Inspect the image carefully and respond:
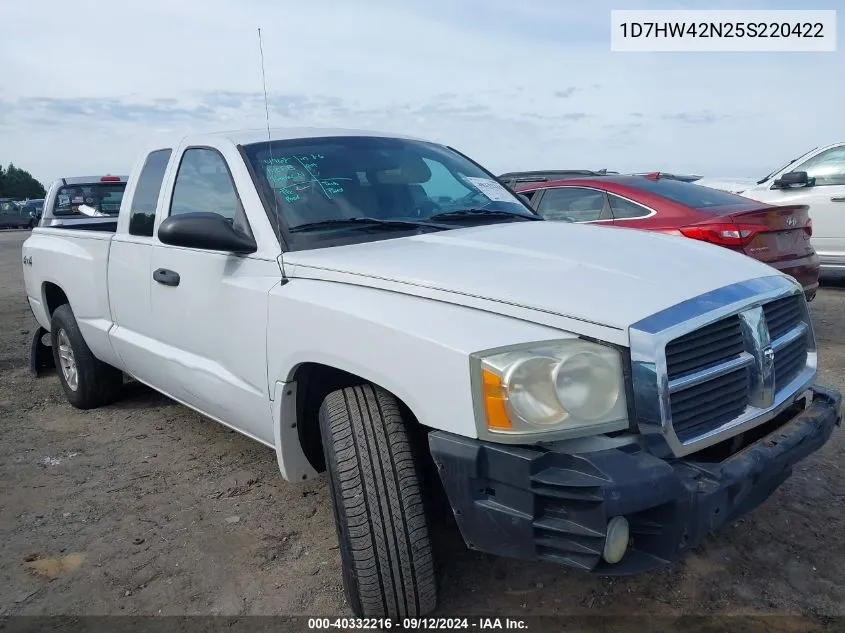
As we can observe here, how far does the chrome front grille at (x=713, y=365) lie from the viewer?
1979 millimetres

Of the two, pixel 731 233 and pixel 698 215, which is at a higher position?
pixel 698 215

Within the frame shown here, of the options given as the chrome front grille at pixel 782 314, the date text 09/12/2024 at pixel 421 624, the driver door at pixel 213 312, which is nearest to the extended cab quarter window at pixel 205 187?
the driver door at pixel 213 312

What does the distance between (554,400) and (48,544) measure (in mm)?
2434

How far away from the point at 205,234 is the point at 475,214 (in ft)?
3.97

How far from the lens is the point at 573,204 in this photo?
6.63 m

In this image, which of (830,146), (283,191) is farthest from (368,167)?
(830,146)

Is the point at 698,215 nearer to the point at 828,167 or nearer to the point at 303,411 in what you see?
the point at 828,167

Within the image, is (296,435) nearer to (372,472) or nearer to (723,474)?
(372,472)

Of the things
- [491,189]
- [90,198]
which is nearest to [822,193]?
[491,189]

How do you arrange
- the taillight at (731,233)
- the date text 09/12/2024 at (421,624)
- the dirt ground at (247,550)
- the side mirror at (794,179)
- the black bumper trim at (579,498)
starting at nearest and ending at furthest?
1. the black bumper trim at (579,498)
2. the date text 09/12/2024 at (421,624)
3. the dirt ground at (247,550)
4. the taillight at (731,233)
5. the side mirror at (794,179)

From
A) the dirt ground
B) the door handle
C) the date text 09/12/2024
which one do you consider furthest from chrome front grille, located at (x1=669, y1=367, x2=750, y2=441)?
the door handle

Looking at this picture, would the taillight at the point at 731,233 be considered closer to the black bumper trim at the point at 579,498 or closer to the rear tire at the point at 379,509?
the black bumper trim at the point at 579,498

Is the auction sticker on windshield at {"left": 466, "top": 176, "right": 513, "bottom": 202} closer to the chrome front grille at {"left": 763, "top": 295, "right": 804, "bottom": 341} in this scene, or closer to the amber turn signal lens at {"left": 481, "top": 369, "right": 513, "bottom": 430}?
the chrome front grille at {"left": 763, "top": 295, "right": 804, "bottom": 341}

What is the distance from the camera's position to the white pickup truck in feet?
6.44
